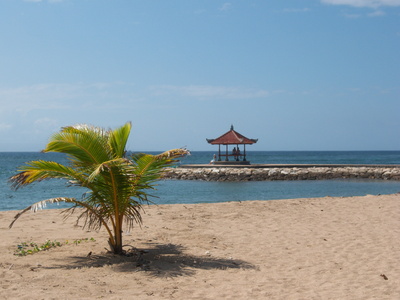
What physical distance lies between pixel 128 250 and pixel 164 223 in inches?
126

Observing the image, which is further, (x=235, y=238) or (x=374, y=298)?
(x=235, y=238)

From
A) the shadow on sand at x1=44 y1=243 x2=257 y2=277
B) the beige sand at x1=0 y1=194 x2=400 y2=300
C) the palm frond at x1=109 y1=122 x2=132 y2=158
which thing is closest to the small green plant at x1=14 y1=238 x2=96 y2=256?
the beige sand at x1=0 y1=194 x2=400 y2=300

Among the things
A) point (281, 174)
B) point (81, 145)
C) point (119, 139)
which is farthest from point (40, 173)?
point (281, 174)

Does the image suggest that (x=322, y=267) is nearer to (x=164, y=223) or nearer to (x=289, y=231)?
(x=289, y=231)

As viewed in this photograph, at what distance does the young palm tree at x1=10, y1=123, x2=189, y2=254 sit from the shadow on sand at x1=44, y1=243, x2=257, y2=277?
33 centimetres

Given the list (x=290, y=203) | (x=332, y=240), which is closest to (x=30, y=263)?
(x=332, y=240)

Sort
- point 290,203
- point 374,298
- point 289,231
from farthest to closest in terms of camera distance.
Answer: point 290,203 < point 289,231 < point 374,298

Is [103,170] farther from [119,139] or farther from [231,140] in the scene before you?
[231,140]

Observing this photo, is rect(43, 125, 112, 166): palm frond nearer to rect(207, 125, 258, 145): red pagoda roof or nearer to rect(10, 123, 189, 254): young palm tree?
rect(10, 123, 189, 254): young palm tree

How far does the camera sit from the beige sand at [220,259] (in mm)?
5703

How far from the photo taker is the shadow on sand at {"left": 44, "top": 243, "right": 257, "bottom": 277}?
6.63 m

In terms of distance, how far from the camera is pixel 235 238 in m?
9.19

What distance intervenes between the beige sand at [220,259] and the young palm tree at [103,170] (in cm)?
90

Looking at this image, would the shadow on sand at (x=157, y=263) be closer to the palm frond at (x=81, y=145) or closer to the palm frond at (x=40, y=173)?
the palm frond at (x=40, y=173)
